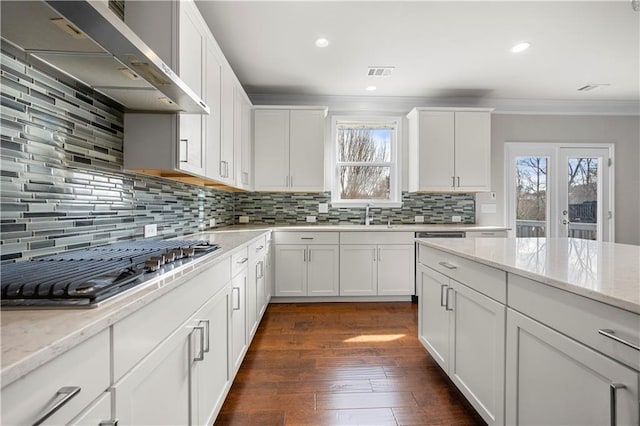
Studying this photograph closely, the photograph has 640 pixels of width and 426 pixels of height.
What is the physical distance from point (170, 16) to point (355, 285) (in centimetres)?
292

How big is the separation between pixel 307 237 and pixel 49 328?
2832mm

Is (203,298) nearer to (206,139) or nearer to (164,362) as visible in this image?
(164,362)

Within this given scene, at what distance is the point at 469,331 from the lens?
1482 mm

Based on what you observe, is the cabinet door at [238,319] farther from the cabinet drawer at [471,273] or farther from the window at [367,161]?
the window at [367,161]

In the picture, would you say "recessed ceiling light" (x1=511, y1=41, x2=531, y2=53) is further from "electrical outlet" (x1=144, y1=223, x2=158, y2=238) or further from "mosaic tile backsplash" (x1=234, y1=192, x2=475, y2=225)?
"electrical outlet" (x1=144, y1=223, x2=158, y2=238)

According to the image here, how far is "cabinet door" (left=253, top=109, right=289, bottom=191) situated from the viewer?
3609 mm

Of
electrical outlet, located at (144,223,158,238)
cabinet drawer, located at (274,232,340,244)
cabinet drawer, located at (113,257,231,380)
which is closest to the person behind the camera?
cabinet drawer, located at (113,257,231,380)

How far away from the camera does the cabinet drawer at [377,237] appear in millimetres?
3385

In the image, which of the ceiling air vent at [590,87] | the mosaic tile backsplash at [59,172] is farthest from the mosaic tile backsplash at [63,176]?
the ceiling air vent at [590,87]

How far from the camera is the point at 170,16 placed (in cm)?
154

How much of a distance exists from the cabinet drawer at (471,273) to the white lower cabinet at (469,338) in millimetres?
31

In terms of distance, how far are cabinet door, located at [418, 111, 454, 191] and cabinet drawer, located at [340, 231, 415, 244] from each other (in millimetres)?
764

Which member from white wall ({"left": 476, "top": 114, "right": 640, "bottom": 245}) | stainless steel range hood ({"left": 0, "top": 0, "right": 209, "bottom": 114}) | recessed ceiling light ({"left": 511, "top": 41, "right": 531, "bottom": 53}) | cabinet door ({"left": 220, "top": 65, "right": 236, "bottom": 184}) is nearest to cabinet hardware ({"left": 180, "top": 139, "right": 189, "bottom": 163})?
stainless steel range hood ({"left": 0, "top": 0, "right": 209, "bottom": 114})

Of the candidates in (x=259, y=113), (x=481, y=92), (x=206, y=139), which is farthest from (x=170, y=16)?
(x=481, y=92)
